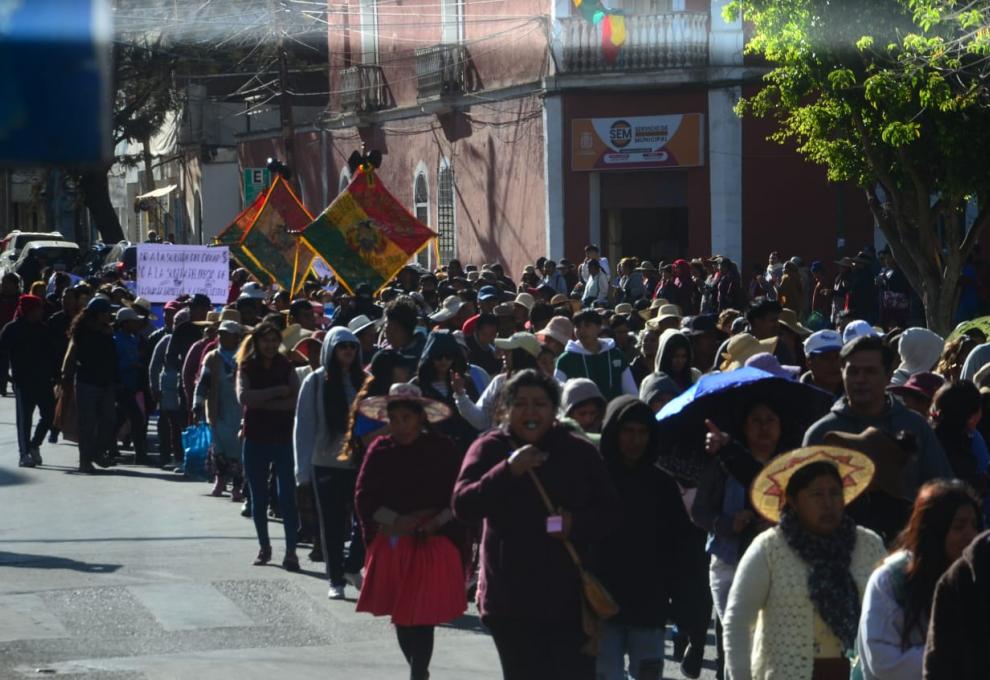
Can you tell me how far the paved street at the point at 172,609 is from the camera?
858 cm

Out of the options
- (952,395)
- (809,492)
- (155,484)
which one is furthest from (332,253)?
(809,492)

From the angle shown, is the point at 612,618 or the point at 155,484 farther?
the point at 155,484

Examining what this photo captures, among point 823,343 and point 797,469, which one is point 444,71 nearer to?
point 823,343

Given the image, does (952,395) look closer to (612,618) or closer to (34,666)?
(612,618)

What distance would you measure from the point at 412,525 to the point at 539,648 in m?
1.62

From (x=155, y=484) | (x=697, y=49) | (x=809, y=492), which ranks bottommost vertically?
(x=155, y=484)

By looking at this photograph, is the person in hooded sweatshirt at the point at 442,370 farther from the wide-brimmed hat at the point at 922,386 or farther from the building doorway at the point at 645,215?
the building doorway at the point at 645,215

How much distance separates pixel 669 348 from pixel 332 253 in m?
9.87

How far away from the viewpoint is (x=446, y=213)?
123 ft

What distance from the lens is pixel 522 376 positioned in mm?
6324

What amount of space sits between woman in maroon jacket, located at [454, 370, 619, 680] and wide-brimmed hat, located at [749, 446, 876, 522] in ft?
2.55

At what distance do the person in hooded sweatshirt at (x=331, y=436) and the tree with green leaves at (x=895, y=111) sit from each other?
729 centimetres

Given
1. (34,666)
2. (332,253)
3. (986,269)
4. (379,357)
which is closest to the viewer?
(34,666)

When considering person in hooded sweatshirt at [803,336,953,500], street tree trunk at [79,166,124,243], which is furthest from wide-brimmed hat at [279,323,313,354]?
street tree trunk at [79,166,124,243]
